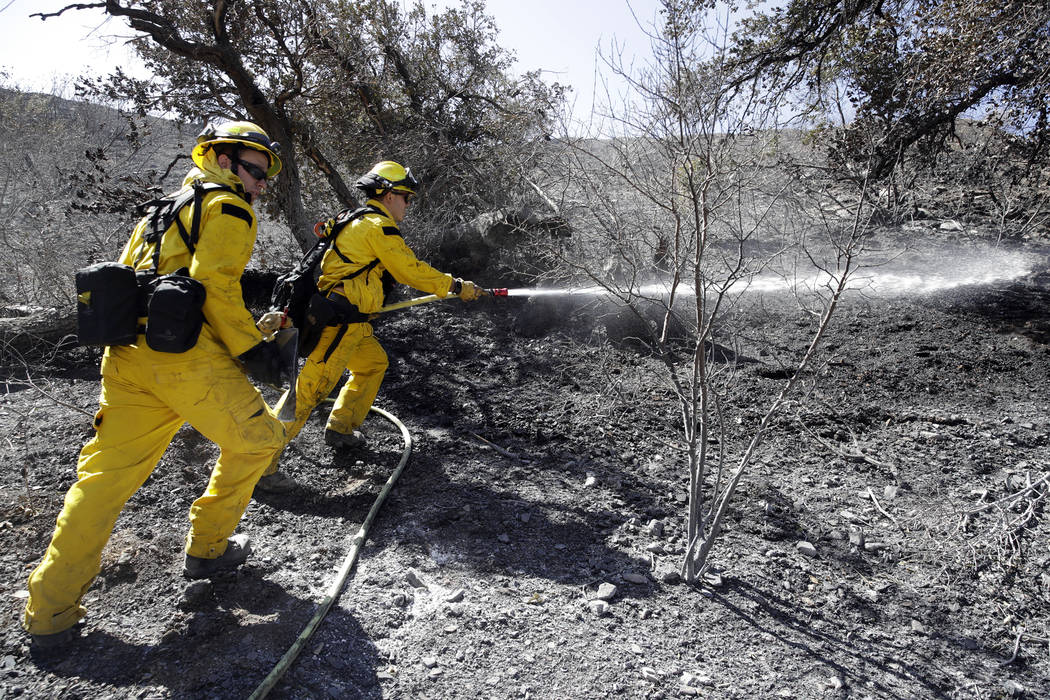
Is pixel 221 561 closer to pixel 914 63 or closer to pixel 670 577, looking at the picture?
pixel 670 577

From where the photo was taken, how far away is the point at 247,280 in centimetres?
750

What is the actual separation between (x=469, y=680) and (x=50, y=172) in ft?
51.3

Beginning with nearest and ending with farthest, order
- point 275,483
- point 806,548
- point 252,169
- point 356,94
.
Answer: point 252,169 → point 806,548 → point 275,483 → point 356,94

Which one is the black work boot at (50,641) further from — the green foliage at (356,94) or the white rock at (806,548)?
the green foliage at (356,94)

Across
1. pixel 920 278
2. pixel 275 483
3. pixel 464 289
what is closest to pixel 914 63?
pixel 920 278

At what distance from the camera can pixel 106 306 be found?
2473mm

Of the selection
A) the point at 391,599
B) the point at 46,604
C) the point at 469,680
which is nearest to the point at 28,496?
the point at 46,604

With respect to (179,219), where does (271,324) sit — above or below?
below

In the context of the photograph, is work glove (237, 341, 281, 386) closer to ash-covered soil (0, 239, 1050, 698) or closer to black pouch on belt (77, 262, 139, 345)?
black pouch on belt (77, 262, 139, 345)

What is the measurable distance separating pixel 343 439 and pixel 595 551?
207cm

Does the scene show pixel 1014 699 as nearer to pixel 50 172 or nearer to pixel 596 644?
pixel 596 644

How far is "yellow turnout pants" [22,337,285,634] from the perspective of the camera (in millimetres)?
2510

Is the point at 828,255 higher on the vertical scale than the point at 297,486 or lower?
higher

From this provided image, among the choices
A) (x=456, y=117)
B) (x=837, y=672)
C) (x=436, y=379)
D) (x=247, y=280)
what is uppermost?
(x=456, y=117)
